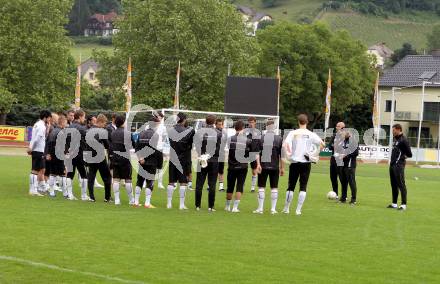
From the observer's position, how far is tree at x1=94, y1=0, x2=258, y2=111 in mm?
71938

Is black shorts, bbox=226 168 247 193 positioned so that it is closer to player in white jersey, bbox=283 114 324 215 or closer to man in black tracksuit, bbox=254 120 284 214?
man in black tracksuit, bbox=254 120 284 214

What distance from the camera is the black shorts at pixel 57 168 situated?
71.2 ft

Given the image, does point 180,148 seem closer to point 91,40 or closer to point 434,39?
point 434,39

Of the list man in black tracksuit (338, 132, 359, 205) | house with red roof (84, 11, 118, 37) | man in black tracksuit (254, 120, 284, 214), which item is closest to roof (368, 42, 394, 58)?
house with red roof (84, 11, 118, 37)

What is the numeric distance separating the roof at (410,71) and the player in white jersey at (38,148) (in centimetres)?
8162

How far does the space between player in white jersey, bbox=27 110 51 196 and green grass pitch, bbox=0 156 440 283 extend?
0.53 metres

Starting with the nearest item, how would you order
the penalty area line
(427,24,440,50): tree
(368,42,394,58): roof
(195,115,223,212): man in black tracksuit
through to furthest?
1. the penalty area line
2. (195,115,223,212): man in black tracksuit
3. (368,42,394,58): roof
4. (427,24,440,50): tree

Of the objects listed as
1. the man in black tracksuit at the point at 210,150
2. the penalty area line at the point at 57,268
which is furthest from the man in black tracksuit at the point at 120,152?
the penalty area line at the point at 57,268

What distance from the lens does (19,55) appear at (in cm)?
7200

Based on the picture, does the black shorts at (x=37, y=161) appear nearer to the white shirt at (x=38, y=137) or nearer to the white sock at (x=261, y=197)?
the white shirt at (x=38, y=137)

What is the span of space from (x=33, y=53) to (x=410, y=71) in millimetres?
48944

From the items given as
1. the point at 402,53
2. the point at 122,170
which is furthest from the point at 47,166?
the point at 402,53

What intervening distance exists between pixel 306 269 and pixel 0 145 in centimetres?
4769

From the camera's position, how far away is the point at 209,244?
13.7m
